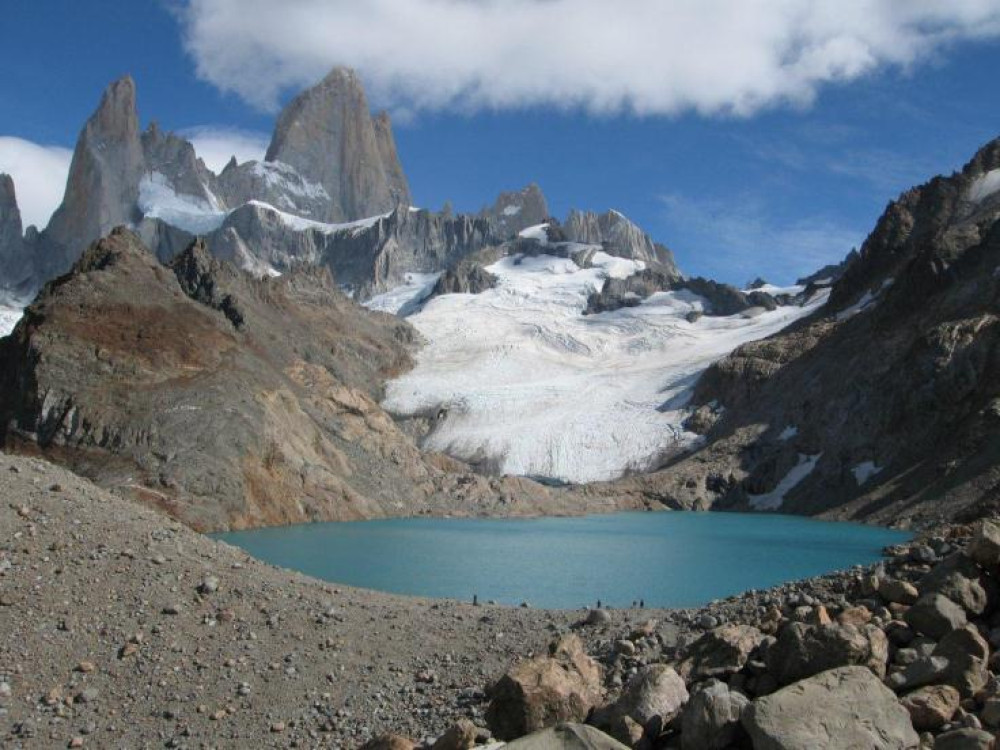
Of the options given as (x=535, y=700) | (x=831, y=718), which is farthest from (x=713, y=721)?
(x=535, y=700)

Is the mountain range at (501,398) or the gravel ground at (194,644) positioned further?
the mountain range at (501,398)

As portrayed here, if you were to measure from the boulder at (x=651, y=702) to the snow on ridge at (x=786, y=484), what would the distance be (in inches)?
2747

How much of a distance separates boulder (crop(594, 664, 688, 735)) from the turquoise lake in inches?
623

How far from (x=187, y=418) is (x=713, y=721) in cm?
4698

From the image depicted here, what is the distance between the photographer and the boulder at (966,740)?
22.8ft

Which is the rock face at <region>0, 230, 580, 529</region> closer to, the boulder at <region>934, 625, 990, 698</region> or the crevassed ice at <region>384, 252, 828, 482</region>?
the crevassed ice at <region>384, 252, 828, 482</region>

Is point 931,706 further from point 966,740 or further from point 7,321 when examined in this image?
point 7,321

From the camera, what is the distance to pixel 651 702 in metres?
9.29

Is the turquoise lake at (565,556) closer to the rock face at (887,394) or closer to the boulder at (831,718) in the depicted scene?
the rock face at (887,394)

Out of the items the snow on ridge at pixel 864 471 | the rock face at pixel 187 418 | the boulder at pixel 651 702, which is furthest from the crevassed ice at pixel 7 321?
the boulder at pixel 651 702

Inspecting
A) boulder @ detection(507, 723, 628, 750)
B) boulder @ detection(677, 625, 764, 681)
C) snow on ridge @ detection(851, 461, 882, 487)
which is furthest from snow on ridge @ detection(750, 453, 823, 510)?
boulder @ detection(507, 723, 628, 750)

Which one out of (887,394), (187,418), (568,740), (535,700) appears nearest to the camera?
(568,740)

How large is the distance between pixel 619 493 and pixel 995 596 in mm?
74584

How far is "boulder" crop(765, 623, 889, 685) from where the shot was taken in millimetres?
8969
